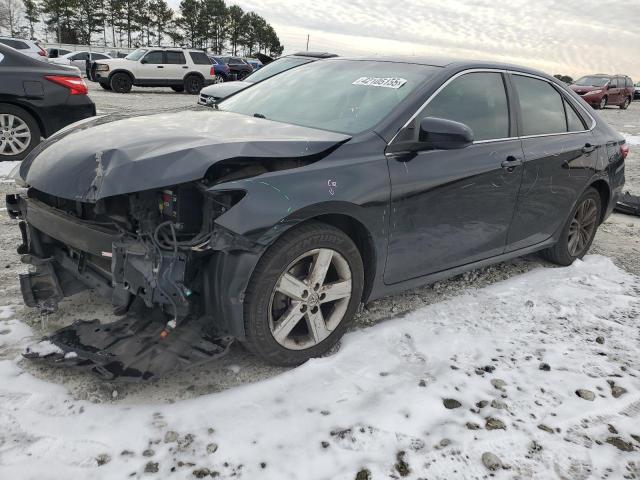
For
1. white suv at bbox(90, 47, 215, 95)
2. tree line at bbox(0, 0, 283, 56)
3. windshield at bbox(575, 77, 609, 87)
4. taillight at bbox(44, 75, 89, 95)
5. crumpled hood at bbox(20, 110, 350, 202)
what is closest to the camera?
crumpled hood at bbox(20, 110, 350, 202)

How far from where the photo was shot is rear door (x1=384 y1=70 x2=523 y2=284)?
9.75ft

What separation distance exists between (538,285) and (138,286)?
3.02m

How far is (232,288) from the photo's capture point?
7.85 feet

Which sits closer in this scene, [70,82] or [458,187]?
[458,187]

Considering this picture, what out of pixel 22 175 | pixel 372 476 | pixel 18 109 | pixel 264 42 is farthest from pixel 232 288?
pixel 264 42

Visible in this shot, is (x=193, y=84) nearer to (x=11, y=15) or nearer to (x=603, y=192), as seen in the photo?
(x=603, y=192)

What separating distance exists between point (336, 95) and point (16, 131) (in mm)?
4791

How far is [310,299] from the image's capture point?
2682mm

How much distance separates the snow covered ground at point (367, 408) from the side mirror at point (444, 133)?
113 cm

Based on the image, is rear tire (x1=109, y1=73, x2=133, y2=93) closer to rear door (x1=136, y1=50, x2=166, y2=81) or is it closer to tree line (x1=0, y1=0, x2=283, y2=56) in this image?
rear door (x1=136, y1=50, x2=166, y2=81)

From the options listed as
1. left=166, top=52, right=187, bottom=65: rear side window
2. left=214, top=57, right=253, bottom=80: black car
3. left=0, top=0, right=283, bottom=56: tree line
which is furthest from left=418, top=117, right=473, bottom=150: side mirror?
left=0, top=0, right=283, bottom=56: tree line

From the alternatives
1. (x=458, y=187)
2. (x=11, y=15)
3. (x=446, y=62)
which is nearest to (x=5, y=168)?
(x=446, y=62)

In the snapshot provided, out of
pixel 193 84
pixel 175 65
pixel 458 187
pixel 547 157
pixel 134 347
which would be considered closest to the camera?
pixel 134 347

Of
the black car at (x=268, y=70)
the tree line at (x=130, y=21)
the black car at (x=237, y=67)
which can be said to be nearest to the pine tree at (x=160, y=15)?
the tree line at (x=130, y=21)
